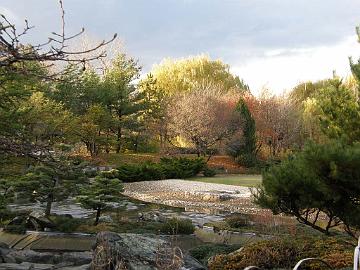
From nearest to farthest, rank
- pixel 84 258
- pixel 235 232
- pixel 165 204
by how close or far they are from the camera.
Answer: pixel 84 258
pixel 235 232
pixel 165 204

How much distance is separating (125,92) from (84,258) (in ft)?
82.3

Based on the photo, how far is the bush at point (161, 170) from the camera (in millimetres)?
24609

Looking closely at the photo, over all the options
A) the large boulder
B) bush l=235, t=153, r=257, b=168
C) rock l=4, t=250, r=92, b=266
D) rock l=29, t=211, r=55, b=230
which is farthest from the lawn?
the large boulder

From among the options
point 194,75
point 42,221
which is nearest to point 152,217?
point 42,221

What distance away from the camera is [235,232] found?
1148 centimetres

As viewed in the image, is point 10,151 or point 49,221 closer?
point 10,151

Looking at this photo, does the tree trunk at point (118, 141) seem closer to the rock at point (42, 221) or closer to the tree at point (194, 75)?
the tree at point (194, 75)

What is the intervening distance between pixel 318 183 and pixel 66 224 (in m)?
7.09

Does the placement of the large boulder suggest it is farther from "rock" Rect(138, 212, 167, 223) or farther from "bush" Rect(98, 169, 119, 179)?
"rock" Rect(138, 212, 167, 223)

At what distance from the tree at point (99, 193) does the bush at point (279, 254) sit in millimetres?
5198

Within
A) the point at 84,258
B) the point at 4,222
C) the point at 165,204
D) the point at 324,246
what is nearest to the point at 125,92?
the point at 165,204

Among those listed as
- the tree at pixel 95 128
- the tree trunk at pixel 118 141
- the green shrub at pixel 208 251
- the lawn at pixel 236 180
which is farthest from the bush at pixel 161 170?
the green shrub at pixel 208 251

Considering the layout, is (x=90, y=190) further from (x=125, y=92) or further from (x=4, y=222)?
(x=125, y=92)

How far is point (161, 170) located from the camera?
25.8 meters
